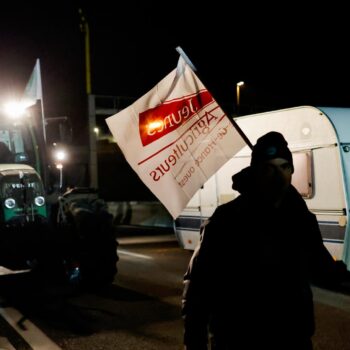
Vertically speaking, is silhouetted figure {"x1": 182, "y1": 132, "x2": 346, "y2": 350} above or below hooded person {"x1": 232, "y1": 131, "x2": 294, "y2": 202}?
below

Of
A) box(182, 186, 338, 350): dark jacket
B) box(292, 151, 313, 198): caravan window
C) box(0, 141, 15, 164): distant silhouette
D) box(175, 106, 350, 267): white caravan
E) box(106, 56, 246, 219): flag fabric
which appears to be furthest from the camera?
box(0, 141, 15, 164): distant silhouette

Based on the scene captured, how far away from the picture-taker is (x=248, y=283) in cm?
256

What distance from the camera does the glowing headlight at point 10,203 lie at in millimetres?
8578

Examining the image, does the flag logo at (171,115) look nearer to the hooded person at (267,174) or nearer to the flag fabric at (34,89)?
the hooded person at (267,174)

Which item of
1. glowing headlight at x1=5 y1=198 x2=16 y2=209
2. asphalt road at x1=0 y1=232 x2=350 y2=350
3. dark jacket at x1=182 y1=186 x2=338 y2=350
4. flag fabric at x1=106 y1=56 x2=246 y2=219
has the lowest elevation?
asphalt road at x1=0 y1=232 x2=350 y2=350

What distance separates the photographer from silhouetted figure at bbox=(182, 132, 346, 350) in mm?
2557

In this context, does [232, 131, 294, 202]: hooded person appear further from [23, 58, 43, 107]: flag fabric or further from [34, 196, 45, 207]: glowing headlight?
[34, 196, 45, 207]: glowing headlight

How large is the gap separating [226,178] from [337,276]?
26.9 feet

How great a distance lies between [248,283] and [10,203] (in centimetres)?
665

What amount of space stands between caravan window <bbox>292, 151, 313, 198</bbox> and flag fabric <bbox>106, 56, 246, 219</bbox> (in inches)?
203

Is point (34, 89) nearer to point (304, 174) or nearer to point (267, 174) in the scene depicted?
point (304, 174)

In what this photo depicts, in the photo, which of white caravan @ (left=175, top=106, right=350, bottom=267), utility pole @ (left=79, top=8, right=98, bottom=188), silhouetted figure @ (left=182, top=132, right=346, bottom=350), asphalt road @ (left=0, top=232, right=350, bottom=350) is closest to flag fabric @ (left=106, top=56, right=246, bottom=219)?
silhouetted figure @ (left=182, top=132, right=346, bottom=350)

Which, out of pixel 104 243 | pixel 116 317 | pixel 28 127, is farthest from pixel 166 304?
pixel 28 127

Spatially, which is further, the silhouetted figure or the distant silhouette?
the distant silhouette
